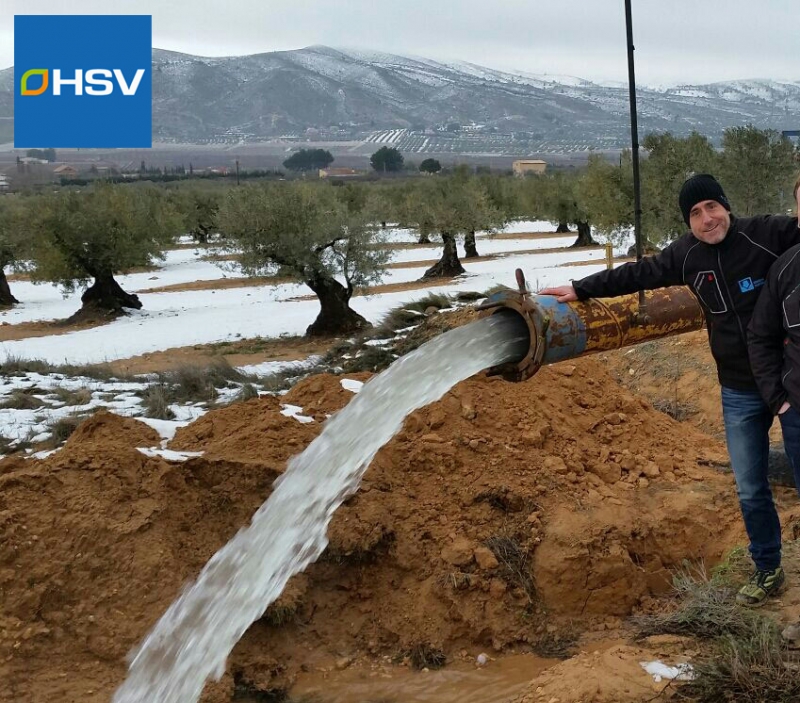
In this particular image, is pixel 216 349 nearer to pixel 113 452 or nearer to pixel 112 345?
pixel 112 345

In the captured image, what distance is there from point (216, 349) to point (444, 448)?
10.8m

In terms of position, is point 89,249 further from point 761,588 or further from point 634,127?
point 761,588

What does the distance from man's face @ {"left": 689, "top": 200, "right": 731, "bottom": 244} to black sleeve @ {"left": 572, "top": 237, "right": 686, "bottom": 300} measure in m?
0.17

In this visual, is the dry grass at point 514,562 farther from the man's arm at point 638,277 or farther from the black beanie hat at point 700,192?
the black beanie hat at point 700,192

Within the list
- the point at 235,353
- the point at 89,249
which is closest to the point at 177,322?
the point at 89,249

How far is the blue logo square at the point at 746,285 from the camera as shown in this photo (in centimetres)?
315

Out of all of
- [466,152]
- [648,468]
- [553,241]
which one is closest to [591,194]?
[553,241]

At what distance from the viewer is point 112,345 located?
16391 millimetres

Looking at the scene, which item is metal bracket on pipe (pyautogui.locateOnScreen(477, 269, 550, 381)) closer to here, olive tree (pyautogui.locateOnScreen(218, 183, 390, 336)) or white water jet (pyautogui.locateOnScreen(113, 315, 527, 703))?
white water jet (pyautogui.locateOnScreen(113, 315, 527, 703))

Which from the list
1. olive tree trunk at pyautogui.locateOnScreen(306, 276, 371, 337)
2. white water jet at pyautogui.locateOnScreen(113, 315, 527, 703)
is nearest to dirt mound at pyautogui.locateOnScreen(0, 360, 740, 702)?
white water jet at pyautogui.locateOnScreen(113, 315, 527, 703)

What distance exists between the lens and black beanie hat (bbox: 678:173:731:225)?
3193 millimetres

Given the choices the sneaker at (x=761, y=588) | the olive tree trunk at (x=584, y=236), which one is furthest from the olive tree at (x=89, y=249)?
the sneaker at (x=761, y=588)

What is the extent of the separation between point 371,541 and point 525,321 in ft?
6.31

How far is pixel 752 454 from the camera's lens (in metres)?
A: 3.41
